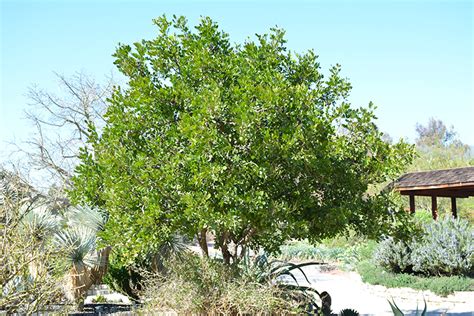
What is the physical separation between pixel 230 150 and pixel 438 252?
8.23 meters

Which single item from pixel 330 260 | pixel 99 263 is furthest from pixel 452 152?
pixel 99 263

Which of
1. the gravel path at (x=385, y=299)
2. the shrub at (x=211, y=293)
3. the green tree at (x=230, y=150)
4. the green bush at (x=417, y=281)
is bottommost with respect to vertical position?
the gravel path at (x=385, y=299)

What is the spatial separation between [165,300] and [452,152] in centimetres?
2975

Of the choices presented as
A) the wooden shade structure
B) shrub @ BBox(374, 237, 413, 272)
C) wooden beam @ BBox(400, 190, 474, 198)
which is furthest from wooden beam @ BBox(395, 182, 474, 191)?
shrub @ BBox(374, 237, 413, 272)

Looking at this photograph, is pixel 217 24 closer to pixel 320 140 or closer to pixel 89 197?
pixel 320 140

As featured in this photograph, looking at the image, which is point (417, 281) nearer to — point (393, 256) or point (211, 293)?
point (393, 256)

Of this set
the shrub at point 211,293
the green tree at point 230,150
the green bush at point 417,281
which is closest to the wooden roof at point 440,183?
the green bush at point 417,281

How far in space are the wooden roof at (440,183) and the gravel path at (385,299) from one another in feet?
8.49

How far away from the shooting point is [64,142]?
916 inches

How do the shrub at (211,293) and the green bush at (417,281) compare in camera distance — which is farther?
the green bush at (417,281)

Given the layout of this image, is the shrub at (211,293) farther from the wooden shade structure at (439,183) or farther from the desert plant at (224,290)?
the wooden shade structure at (439,183)

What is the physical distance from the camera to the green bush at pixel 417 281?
1273cm

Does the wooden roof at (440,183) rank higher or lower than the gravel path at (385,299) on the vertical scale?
higher

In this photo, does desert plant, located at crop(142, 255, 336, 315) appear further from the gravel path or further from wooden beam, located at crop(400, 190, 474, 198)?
wooden beam, located at crop(400, 190, 474, 198)
